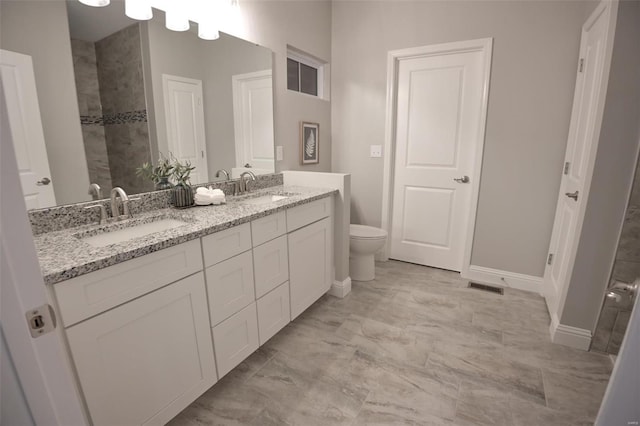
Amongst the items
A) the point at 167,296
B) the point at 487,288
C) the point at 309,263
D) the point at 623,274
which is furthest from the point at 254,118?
the point at 623,274

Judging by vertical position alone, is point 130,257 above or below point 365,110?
below

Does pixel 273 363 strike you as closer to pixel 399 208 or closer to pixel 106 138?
pixel 106 138

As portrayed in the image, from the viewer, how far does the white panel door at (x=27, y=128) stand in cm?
121

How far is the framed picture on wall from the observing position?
288cm

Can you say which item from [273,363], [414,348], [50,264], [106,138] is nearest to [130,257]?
[50,264]

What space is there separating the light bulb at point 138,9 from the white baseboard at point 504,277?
119 inches

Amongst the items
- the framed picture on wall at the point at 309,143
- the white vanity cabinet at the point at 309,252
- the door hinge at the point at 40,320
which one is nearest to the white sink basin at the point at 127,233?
the white vanity cabinet at the point at 309,252

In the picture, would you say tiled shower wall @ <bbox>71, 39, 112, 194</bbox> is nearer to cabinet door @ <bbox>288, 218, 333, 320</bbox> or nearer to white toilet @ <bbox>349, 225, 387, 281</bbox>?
cabinet door @ <bbox>288, 218, 333, 320</bbox>

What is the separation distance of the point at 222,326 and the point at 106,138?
1.07 metres

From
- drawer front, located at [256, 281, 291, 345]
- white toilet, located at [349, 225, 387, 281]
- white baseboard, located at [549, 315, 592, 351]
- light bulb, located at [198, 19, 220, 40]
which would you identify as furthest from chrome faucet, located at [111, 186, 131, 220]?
white baseboard, located at [549, 315, 592, 351]

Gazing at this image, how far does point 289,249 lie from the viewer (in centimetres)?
195

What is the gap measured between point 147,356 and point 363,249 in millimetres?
1894

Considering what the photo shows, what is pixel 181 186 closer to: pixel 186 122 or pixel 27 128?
pixel 186 122

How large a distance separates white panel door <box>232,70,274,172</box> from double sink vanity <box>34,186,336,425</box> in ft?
1.72
